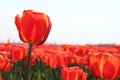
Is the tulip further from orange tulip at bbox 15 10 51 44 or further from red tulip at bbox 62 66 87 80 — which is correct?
red tulip at bbox 62 66 87 80

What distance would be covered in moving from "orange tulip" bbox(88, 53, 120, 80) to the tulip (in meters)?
0.42

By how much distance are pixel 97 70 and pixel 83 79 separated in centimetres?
12

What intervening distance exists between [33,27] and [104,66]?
0.59m

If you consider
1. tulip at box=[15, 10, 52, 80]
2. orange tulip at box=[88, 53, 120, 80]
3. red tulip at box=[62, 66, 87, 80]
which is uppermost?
tulip at box=[15, 10, 52, 80]

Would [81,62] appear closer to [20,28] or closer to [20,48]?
[20,48]

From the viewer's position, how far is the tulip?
8.54 feet

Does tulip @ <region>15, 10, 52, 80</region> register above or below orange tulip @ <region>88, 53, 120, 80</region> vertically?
above

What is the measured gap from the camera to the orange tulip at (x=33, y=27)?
2604mm

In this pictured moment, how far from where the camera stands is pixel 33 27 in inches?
105

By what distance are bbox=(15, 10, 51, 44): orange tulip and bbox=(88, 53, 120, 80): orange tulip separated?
0.42m

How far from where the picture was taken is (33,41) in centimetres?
260

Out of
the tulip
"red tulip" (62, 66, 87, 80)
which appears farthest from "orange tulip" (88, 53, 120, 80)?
the tulip

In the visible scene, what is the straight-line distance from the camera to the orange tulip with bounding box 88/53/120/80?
8.76ft

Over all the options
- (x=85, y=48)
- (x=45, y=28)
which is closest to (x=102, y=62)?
(x=45, y=28)
